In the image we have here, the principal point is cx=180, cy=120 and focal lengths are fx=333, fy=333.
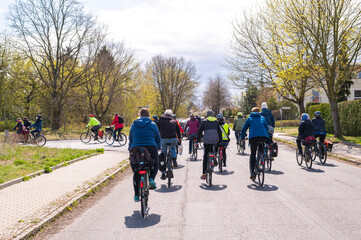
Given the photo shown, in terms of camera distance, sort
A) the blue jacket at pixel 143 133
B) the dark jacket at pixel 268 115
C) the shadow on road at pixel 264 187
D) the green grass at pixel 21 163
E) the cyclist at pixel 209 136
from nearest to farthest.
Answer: the blue jacket at pixel 143 133 < the shadow on road at pixel 264 187 < the cyclist at pixel 209 136 < the green grass at pixel 21 163 < the dark jacket at pixel 268 115

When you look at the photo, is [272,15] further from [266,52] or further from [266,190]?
[266,190]

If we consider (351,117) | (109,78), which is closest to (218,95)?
(109,78)

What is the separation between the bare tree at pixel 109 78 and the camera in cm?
3712

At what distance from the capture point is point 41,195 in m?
6.81

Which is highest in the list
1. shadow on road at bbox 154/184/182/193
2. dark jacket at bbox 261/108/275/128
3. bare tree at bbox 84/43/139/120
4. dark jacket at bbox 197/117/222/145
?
bare tree at bbox 84/43/139/120

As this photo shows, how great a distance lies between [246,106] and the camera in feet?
259

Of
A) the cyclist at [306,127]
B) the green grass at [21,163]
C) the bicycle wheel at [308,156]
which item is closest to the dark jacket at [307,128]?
the cyclist at [306,127]

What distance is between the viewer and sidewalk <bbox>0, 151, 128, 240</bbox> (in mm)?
5059

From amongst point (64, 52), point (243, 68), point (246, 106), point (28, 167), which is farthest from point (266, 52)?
point (246, 106)

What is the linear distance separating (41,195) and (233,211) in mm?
3916

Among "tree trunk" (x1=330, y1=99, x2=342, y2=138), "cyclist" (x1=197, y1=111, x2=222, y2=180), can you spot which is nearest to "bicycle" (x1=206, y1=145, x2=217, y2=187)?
"cyclist" (x1=197, y1=111, x2=222, y2=180)

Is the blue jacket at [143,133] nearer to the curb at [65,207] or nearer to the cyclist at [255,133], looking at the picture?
the curb at [65,207]

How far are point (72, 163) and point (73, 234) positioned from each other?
737 centimetres

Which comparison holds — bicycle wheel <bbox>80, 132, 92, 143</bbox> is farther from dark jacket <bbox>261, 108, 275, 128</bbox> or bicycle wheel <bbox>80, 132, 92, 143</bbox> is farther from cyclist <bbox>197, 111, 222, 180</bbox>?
cyclist <bbox>197, 111, 222, 180</bbox>
